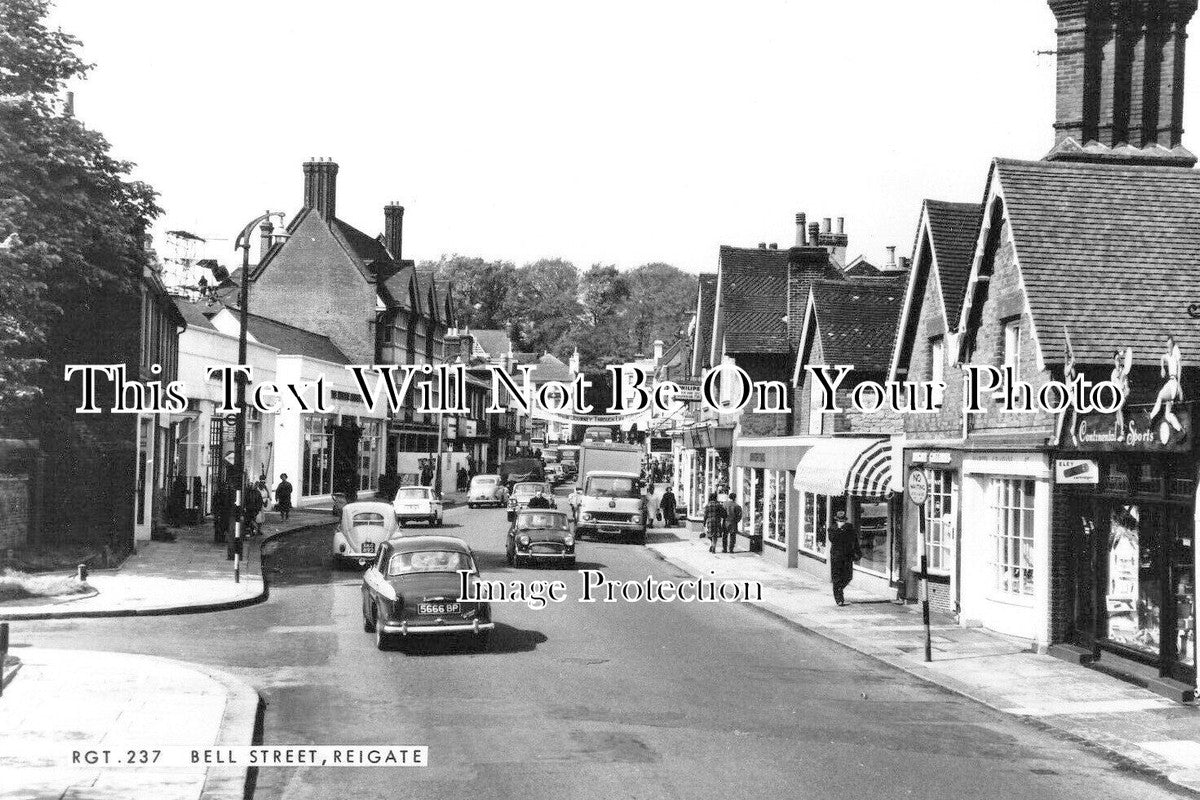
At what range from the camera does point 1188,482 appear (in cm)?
1589

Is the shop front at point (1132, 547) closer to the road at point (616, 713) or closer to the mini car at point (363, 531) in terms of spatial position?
the road at point (616, 713)

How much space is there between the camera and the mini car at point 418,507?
44.5 metres

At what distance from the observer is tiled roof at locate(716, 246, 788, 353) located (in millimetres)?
41500

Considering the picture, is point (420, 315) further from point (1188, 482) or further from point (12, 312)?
point (1188, 482)

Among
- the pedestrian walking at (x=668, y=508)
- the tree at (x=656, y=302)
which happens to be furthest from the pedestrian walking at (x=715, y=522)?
the tree at (x=656, y=302)

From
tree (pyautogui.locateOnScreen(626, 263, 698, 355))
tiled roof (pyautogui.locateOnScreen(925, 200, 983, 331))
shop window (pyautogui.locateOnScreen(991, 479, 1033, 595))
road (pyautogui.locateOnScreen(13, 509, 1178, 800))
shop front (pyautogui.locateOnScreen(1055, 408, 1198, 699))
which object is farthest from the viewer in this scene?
tree (pyautogui.locateOnScreen(626, 263, 698, 355))

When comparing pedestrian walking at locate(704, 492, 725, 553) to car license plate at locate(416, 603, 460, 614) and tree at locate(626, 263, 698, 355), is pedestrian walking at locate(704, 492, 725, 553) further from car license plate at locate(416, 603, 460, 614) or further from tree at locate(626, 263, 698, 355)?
tree at locate(626, 263, 698, 355)

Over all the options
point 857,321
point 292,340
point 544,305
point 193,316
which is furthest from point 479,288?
point 857,321

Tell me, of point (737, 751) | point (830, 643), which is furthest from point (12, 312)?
point (737, 751)

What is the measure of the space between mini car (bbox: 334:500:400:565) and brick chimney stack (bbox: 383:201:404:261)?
52.9 meters

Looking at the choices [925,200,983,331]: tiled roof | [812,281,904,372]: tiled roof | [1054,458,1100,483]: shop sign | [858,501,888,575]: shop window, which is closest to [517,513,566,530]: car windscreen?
[858,501,888,575]: shop window

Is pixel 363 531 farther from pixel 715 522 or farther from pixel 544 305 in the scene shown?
pixel 544 305

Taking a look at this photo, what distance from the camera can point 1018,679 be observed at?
17.3m

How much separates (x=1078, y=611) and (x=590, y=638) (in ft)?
25.7
